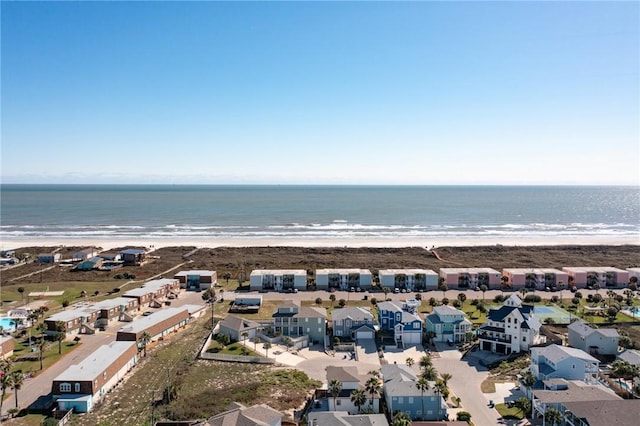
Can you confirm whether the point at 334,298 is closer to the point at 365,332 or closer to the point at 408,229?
the point at 365,332

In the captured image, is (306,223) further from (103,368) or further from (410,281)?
(103,368)

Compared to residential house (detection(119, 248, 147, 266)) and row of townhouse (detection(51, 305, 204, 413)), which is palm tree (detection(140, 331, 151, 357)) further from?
residential house (detection(119, 248, 147, 266))

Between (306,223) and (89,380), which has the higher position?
(306,223)

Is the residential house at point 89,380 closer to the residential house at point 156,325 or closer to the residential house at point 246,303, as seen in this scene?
the residential house at point 156,325

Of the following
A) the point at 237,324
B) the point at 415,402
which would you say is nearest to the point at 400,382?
the point at 415,402

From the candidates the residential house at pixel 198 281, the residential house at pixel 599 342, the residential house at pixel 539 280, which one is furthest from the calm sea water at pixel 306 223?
the residential house at pixel 599 342

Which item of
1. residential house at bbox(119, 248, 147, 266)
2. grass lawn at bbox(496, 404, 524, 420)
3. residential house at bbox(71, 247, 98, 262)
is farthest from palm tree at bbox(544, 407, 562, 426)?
residential house at bbox(71, 247, 98, 262)
